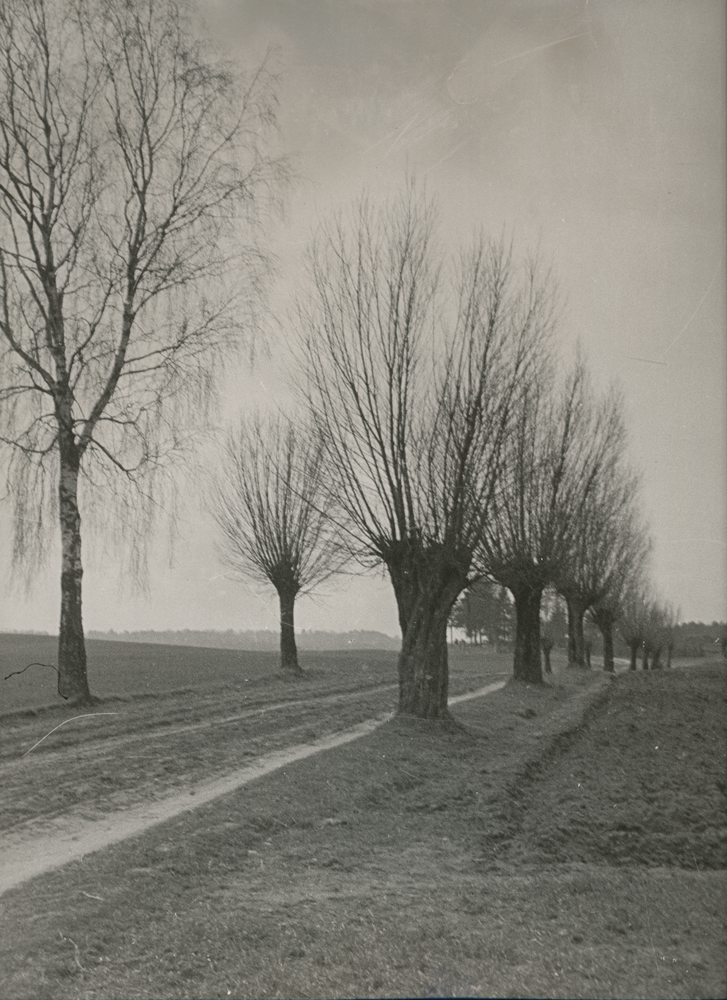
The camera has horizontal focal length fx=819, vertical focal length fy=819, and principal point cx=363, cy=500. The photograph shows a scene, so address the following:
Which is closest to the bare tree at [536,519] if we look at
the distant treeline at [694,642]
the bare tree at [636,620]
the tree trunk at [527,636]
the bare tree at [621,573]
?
the tree trunk at [527,636]

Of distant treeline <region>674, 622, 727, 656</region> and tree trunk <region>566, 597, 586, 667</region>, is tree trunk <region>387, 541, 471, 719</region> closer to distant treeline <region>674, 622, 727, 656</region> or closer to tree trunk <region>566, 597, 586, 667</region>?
tree trunk <region>566, 597, 586, 667</region>

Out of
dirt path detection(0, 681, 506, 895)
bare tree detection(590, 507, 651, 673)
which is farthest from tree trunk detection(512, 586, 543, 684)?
dirt path detection(0, 681, 506, 895)

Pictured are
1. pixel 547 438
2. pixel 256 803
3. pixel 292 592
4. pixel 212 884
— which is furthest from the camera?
pixel 292 592

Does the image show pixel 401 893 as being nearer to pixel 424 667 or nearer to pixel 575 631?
pixel 424 667

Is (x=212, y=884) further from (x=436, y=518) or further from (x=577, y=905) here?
(x=436, y=518)

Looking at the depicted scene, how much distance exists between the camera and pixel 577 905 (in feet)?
16.4

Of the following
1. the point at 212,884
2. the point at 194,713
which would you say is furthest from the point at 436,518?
the point at 212,884

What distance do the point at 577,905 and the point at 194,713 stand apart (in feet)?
35.0

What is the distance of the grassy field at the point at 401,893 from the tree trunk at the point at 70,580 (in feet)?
18.3

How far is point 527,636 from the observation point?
84.9 feet

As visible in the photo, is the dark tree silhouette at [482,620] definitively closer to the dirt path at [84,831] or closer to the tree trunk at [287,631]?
the tree trunk at [287,631]

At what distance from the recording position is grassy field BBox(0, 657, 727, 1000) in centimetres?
415

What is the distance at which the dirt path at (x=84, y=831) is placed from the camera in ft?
20.6

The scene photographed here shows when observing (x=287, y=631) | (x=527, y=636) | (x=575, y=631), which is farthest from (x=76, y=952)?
(x=575, y=631)
